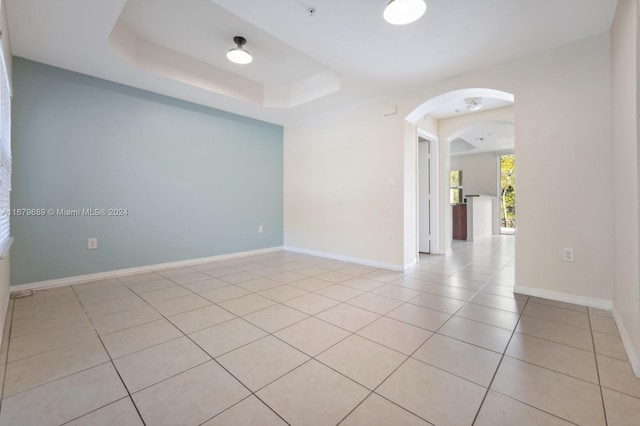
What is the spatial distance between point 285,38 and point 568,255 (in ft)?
10.8

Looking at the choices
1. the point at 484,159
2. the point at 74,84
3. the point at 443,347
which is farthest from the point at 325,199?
the point at 484,159

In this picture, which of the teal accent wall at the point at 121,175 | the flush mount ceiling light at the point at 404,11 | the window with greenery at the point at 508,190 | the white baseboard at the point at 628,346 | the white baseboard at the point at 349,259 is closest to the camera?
the white baseboard at the point at 628,346

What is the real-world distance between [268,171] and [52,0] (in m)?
3.25

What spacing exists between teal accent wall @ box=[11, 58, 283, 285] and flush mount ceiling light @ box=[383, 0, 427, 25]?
3.04 metres

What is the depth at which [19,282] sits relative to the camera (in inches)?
105

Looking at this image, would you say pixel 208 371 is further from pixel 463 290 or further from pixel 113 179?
pixel 113 179

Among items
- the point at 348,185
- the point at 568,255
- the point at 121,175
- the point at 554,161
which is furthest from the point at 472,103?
the point at 121,175

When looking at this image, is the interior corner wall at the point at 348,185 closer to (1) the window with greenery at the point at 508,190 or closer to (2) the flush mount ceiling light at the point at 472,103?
(2) the flush mount ceiling light at the point at 472,103

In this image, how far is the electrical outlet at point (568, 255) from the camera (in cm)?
245

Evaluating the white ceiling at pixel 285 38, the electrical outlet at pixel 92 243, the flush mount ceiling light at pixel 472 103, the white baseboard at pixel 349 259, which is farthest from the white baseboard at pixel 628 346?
the electrical outlet at pixel 92 243

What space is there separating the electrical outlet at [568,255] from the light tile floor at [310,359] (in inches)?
16.3

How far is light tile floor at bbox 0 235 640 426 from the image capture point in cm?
117

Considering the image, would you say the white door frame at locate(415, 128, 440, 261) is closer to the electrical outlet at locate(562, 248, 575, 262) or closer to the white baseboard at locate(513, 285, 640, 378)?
the white baseboard at locate(513, 285, 640, 378)

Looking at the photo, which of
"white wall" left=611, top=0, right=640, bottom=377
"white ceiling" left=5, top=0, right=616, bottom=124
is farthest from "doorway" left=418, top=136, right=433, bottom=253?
"white wall" left=611, top=0, right=640, bottom=377
